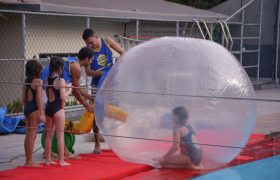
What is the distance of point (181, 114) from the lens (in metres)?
6.58

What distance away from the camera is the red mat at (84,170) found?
21.2 feet

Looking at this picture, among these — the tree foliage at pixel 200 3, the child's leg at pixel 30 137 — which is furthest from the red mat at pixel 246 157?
the tree foliage at pixel 200 3

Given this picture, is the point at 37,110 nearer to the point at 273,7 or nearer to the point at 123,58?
the point at 123,58

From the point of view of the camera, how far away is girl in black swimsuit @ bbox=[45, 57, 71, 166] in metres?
7.08

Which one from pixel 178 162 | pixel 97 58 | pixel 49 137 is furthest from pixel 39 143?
pixel 178 162

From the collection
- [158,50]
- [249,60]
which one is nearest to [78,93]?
[158,50]

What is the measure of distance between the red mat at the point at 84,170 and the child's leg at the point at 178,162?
28 cm

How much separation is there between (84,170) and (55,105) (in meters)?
0.89

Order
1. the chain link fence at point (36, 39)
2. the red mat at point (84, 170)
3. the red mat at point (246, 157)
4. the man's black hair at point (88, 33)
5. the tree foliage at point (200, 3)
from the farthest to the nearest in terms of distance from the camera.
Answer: the tree foliage at point (200, 3) → the chain link fence at point (36, 39) → the man's black hair at point (88, 33) → the red mat at point (246, 157) → the red mat at point (84, 170)

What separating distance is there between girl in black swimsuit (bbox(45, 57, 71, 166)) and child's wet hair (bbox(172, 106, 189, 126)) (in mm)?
1420

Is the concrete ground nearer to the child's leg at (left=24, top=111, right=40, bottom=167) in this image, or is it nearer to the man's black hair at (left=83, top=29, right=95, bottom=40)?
the child's leg at (left=24, top=111, right=40, bottom=167)

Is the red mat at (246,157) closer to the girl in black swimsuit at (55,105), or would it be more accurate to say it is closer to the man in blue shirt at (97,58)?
the girl in black swimsuit at (55,105)

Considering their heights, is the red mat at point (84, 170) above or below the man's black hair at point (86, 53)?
below

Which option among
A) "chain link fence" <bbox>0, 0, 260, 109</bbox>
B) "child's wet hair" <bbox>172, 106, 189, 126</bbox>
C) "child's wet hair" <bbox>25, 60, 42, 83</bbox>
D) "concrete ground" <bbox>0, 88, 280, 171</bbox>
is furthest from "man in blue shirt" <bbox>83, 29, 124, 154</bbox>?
"chain link fence" <bbox>0, 0, 260, 109</bbox>
